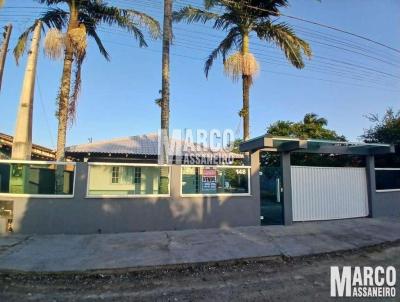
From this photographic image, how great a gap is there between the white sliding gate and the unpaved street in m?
4.58

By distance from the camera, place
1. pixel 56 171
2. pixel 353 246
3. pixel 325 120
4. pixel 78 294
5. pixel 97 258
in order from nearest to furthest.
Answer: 1. pixel 78 294
2. pixel 97 258
3. pixel 353 246
4. pixel 56 171
5. pixel 325 120

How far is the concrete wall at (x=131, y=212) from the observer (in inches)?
376

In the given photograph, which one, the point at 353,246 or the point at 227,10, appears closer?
the point at 353,246

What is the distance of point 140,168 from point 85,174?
1657mm

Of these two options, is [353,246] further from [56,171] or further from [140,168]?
[56,171]

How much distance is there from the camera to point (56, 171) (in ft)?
32.1

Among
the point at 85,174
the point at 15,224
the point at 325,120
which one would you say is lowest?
the point at 15,224

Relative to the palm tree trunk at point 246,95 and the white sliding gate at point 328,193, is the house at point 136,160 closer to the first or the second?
the palm tree trunk at point 246,95

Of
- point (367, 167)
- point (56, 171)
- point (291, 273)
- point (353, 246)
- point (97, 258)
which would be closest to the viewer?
point (291, 273)

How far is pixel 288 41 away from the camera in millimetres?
13680

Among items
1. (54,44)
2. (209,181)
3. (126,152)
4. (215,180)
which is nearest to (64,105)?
(54,44)

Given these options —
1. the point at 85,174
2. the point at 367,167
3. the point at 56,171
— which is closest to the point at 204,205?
the point at 85,174

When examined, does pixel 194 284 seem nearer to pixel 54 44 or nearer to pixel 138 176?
pixel 138 176

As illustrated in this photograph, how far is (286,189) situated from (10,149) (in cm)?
1707
